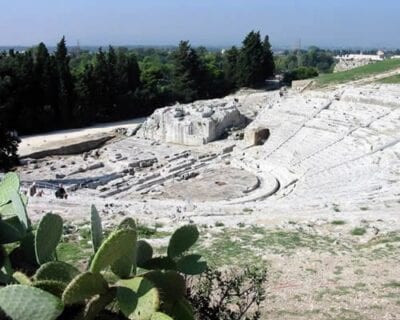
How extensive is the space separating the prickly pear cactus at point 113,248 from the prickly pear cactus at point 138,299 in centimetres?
19

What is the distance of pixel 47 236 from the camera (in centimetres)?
355

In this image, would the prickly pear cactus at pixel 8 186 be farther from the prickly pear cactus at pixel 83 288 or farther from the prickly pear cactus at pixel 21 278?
the prickly pear cactus at pixel 83 288

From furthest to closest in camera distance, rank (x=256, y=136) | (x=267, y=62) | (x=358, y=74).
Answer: (x=267, y=62) < (x=358, y=74) < (x=256, y=136)

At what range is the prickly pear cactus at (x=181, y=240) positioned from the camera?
4.21 metres

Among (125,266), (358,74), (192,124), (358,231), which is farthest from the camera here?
(358,74)

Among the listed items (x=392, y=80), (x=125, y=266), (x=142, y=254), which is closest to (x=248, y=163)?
(x=392, y=80)

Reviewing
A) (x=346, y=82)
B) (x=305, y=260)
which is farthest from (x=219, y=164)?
(x=305, y=260)

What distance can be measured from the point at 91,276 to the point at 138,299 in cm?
32

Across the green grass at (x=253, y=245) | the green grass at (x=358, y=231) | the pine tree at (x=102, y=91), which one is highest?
the pine tree at (x=102, y=91)

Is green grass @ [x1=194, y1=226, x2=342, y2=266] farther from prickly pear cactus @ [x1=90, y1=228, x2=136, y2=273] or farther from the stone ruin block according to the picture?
the stone ruin block

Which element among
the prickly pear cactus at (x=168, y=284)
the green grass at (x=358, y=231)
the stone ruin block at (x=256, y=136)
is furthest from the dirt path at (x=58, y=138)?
the prickly pear cactus at (x=168, y=284)

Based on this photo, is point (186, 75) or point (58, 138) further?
Answer: point (186, 75)

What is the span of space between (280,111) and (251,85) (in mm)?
20688

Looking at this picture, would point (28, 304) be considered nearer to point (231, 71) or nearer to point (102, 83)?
point (102, 83)
